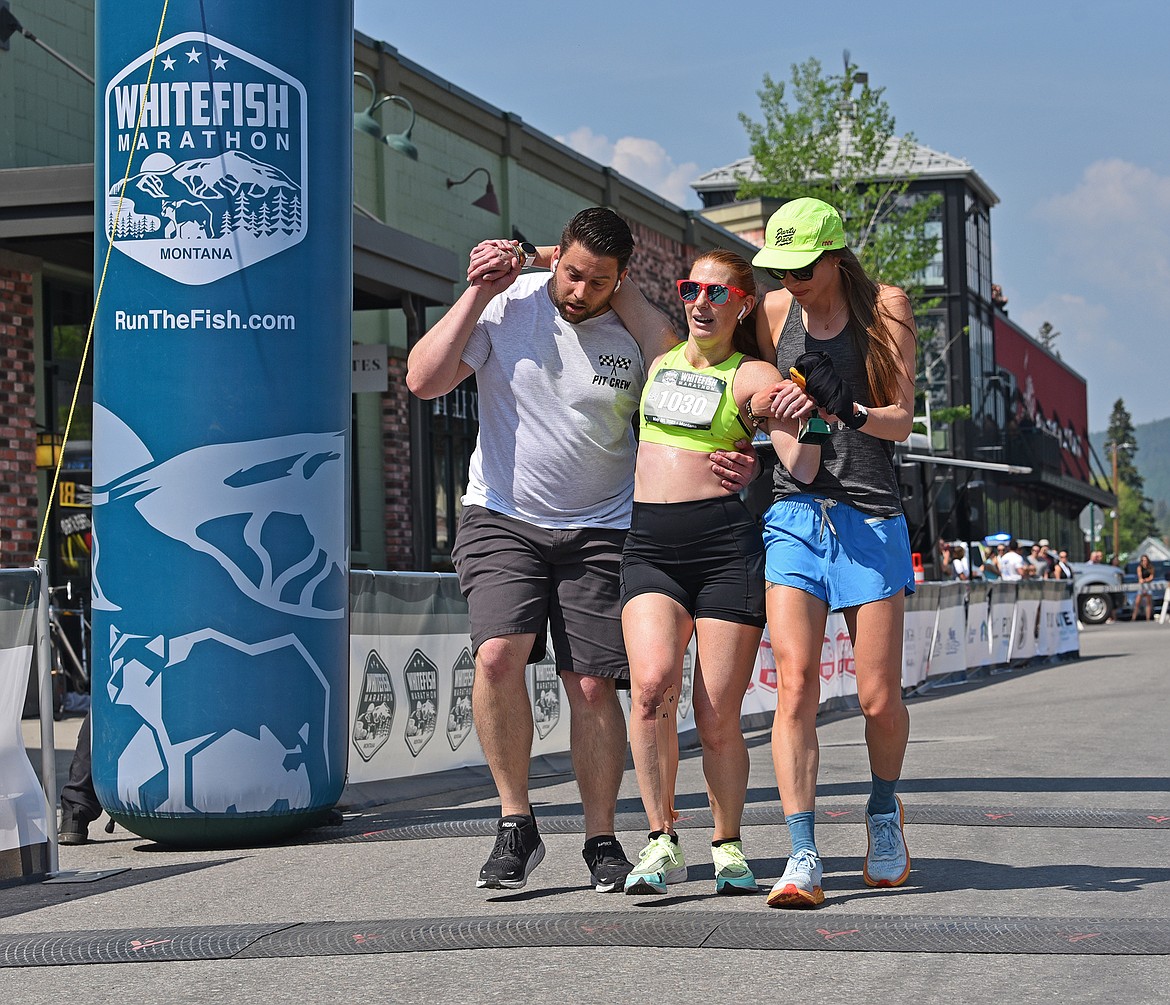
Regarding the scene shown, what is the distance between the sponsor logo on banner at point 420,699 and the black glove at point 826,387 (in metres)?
4.79

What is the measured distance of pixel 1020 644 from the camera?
2212 cm

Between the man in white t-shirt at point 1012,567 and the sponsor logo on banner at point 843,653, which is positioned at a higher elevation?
the man in white t-shirt at point 1012,567

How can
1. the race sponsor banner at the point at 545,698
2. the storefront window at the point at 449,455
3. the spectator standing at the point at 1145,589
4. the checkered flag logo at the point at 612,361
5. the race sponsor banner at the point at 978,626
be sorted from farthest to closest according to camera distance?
1. the spectator standing at the point at 1145,589
2. the storefront window at the point at 449,455
3. the race sponsor banner at the point at 978,626
4. the race sponsor banner at the point at 545,698
5. the checkered flag logo at the point at 612,361

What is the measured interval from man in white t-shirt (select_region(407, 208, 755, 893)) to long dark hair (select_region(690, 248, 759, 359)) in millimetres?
240

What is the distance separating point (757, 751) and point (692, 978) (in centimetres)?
716

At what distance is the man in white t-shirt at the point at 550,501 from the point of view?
221 inches

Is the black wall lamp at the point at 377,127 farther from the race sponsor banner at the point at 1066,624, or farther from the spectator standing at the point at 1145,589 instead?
the spectator standing at the point at 1145,589

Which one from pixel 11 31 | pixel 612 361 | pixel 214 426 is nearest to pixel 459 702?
pixel 214 426

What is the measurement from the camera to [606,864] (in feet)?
18.3

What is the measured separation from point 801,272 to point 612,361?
0.71 meters

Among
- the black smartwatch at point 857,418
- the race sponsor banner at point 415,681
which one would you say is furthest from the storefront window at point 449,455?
the black smartwatch at point 857,418

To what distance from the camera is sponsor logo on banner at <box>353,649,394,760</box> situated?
911 cm

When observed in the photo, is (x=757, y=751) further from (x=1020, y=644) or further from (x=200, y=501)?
(x=1020, y=644)

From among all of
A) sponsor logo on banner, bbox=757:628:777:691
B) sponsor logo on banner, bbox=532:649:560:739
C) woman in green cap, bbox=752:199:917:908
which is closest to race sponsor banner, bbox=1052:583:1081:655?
sponsor logo on banner, bbox=757:628:777:691
